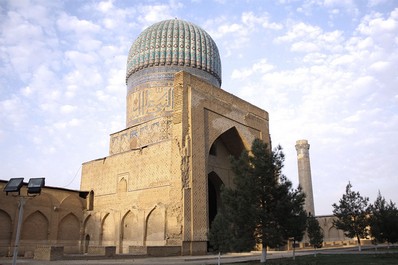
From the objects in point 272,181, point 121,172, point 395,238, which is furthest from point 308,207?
point 272,181

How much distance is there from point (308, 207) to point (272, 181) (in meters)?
21.2

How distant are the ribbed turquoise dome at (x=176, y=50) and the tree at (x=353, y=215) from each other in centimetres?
994

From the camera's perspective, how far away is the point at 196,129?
49.2 feet

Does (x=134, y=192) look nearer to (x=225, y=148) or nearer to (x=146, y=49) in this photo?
(x=225, y=148)

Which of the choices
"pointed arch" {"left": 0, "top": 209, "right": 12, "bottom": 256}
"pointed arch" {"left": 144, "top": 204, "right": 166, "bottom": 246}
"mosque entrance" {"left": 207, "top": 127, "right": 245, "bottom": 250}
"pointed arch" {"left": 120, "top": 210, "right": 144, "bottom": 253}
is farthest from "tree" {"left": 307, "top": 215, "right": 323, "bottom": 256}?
"pointed arch" {"left": 0, "top": 209, "right": 12, "bottom": 256}

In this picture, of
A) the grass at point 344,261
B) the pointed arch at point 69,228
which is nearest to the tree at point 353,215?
the grass at point 344,261

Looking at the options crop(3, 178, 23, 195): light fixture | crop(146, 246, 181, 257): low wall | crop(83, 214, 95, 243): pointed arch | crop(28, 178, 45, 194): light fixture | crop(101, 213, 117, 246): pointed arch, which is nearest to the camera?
crop(28, 178, 45, 194): light fixture

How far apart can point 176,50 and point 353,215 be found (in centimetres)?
1281

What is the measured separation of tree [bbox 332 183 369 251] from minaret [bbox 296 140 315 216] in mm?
13460

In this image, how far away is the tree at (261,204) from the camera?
973 centimetres

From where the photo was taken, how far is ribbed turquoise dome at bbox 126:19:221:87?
2081 centimetres

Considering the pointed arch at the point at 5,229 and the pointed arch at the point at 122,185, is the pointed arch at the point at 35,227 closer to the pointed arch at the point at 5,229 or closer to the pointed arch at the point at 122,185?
the pointed arch at the point at 5,229

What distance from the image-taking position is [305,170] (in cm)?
3100

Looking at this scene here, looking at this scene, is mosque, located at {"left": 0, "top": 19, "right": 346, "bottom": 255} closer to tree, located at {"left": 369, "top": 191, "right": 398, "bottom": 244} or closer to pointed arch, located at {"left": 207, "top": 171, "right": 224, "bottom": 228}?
pointed arch, located at {"left": 207, "top": 171, "right": 224, "bottom": 228}
